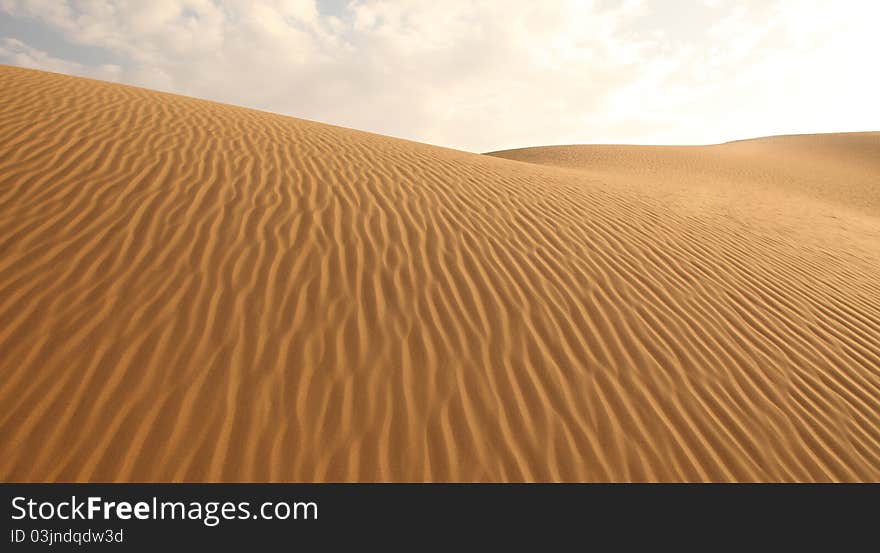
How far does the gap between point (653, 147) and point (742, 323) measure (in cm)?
2524

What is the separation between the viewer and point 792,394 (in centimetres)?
336

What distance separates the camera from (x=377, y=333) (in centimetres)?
334

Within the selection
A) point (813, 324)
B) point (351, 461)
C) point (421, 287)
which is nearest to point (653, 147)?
point (813, 324)
